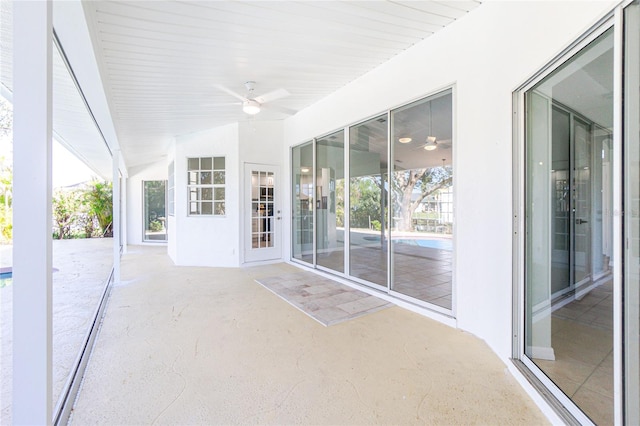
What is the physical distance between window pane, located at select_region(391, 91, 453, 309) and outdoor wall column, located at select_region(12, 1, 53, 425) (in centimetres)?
308

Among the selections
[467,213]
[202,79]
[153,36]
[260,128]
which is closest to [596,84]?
[467,213]

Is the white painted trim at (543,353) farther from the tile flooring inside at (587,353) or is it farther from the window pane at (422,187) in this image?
the window pane at (422,187)

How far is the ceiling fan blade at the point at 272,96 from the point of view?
4238 mm

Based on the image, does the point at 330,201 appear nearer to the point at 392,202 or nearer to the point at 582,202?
the point at 392,202

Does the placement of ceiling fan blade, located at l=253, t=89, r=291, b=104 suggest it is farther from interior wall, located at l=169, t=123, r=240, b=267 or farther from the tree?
the tree

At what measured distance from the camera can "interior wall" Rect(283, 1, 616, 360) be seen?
192 centimetres

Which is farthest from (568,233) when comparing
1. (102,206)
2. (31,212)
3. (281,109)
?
(102,206)

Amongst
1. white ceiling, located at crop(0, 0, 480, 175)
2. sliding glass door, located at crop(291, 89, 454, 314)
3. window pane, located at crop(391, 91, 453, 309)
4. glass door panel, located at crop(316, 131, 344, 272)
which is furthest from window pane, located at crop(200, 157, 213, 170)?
window pane, located at crop(391, 91, 453, 309)

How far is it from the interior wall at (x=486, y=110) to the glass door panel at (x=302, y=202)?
8.27 ft

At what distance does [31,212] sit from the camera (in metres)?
1.17

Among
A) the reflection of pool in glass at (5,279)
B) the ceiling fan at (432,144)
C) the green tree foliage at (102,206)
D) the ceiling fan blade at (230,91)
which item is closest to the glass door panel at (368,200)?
the ceiling fan at (432,144)

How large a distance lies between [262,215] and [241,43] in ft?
11.6

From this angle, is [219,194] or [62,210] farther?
[219,194]

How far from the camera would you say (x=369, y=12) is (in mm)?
A: 2535
